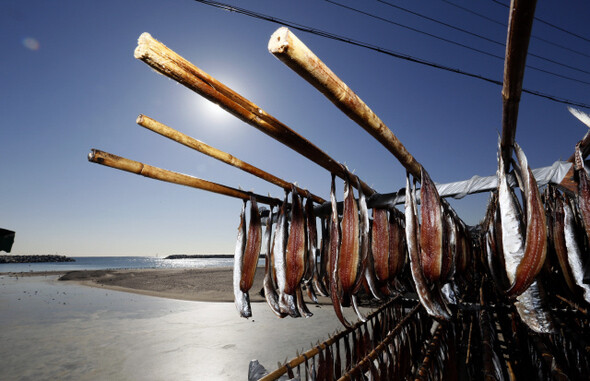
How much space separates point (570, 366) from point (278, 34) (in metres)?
5.32

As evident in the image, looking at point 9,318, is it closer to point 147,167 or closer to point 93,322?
point 93,322

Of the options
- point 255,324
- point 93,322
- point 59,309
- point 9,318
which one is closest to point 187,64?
point 255,324

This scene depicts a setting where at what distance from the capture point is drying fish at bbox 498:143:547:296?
1.28m

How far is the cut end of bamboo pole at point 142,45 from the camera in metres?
0.84

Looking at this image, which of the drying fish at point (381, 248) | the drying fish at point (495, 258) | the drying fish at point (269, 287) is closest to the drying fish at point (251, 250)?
the drying fish at point (269, 287)

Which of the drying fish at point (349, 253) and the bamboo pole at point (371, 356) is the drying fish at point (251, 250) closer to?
the drying fish at point (349, 253)

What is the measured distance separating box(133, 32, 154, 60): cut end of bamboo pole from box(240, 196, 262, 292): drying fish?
1727mm

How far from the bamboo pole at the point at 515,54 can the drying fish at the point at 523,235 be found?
317 millimetres

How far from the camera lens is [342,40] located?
651 centimetres

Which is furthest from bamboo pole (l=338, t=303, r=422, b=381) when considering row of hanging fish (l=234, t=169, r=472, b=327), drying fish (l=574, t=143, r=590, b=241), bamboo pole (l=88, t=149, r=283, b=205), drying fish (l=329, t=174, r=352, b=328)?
drying fish (l=574, t=143, r=590, b=241)

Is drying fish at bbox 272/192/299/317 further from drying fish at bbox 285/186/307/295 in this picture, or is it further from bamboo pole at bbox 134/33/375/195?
bamboo pole at bbox 134/33/375/195

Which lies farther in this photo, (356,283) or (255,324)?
(255,324)

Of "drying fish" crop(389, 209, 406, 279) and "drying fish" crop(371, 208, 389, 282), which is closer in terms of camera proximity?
"drying fish" crop(371, 208, 389, 282)

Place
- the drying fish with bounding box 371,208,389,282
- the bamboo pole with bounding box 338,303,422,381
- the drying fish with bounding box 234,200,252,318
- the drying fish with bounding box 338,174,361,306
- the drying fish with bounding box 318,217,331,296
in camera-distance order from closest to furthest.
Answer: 1. the drying fish with bounding box 338,174,361,306
2. the drying fish with bounding box 371,208,389,282
3. the drying fish with bounding box 234,200,252,318
4. the bamboo pole with bounding box 338,303,422,381
5. the drying fish with bounding box 318,217,331,296
